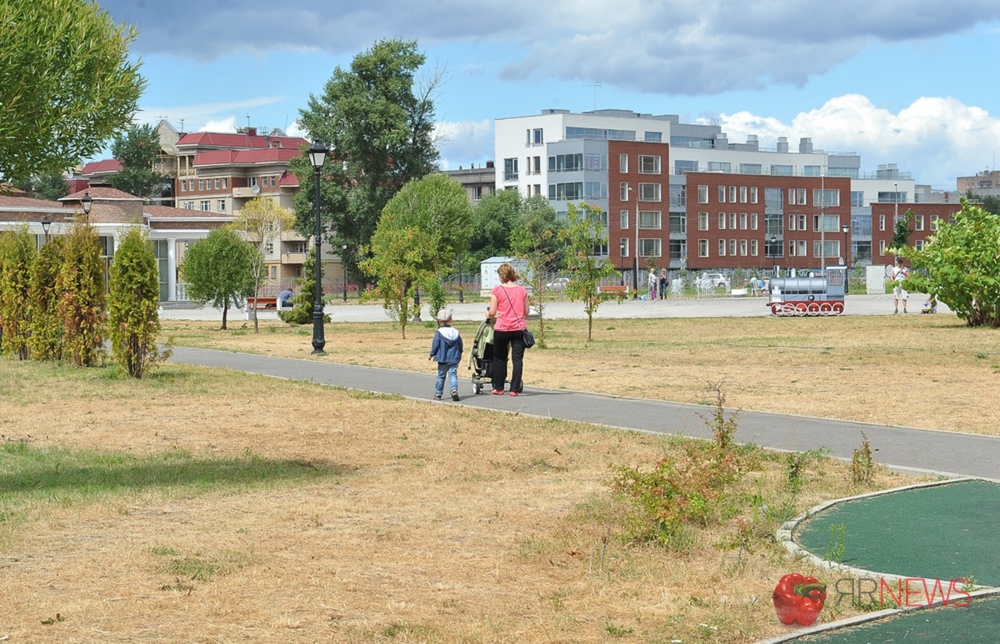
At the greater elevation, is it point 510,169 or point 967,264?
point 510,169

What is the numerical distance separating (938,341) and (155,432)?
1942cm

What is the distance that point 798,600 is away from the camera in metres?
5.68

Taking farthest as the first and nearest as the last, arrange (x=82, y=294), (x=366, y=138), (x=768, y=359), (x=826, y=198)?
(x=826, y=198) < (x=366, y=138) < (x=768, y=359) < (x=82, y=294)

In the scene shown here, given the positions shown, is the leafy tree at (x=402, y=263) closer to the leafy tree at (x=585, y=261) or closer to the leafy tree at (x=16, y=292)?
the leafy tree at (x=585, y=261)

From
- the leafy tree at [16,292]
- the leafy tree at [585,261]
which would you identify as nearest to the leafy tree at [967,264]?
the leafy tree at [585,261]

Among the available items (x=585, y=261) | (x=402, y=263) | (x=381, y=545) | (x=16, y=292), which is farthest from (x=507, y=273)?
(x=402, y=263)

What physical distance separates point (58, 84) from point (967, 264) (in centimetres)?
2778

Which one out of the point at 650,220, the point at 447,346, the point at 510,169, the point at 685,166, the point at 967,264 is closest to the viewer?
the point at 447,346

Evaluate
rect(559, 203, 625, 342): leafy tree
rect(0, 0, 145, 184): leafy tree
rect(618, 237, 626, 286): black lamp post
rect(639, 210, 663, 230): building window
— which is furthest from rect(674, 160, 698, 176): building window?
rect(0, 0, 145, 184): leafy tree

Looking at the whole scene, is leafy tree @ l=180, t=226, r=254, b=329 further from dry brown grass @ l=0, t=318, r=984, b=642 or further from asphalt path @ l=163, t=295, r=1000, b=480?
dry brown grass @ l=0, t=318, r=984, b=642

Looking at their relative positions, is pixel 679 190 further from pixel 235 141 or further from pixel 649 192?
pixel 235 141

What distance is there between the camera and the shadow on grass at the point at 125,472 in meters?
9.67

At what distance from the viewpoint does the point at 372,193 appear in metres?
80.2

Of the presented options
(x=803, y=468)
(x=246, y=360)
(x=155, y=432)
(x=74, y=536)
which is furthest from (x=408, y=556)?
(x=246, y=360)
